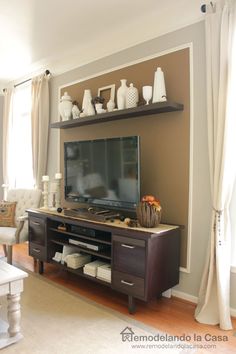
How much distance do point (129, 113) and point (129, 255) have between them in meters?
1.35

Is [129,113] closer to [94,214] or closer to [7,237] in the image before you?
[94,214]

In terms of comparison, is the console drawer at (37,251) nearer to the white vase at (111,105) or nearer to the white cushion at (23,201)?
the white cushion at (23,201)

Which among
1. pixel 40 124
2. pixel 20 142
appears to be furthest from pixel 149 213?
Result: pixel 20 142

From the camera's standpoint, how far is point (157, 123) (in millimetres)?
2875

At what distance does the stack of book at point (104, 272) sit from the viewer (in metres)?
2.64

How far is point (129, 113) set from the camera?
2.85m

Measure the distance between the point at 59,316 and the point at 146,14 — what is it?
2861mm

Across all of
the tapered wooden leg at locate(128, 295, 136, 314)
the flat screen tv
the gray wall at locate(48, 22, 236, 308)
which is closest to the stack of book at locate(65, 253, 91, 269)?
the flat screen tv

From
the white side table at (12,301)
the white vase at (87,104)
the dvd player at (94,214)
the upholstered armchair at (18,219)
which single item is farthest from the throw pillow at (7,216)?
the white side table at (12,301)

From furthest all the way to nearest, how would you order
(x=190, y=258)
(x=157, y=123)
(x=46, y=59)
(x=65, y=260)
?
(x=46, y=59) < (x=65, y=260) < (x=157, y=123) < (x=190, y=258)

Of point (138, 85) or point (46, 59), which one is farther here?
point (46, 59)

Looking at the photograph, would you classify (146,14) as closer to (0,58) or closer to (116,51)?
(116,51)

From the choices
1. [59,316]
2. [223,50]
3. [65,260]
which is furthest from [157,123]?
[59,316]

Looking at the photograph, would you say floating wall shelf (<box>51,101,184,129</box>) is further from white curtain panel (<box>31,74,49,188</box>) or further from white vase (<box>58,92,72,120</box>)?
white curtain panel (<box>31,74,49,188</box>)
